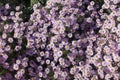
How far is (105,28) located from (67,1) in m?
0.60

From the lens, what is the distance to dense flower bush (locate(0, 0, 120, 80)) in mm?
4453

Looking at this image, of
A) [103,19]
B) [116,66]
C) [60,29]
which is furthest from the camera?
[103,19]

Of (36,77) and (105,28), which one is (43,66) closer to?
(36,77)

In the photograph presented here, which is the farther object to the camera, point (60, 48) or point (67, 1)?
point (67, 1)

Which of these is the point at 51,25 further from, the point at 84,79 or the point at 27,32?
the point at 84,79

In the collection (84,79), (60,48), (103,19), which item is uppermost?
(103,19)

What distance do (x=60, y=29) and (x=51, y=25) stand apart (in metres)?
0.29

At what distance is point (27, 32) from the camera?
15.7 feet

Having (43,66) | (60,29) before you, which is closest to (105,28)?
(60,29)

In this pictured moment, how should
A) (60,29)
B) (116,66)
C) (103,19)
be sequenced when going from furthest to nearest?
(103,19)
(60,29)
(116,66)

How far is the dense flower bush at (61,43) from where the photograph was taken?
14.6ft

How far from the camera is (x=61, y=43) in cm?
461

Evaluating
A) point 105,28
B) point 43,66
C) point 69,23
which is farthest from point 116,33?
point 43,66

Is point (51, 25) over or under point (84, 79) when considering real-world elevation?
over
